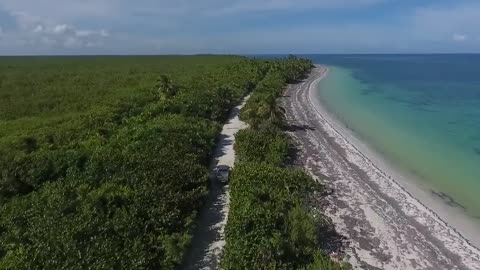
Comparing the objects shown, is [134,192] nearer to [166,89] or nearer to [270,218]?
[270,218]

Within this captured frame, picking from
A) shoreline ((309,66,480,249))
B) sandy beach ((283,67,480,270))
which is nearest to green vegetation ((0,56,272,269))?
sandy beach ((283,67,480,270))

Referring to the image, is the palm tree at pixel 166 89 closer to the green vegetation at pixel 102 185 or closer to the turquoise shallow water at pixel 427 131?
the green vegetation at pixel 102 185

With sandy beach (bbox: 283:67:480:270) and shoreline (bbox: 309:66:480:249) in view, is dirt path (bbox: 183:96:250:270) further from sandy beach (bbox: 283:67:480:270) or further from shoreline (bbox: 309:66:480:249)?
shoreline (bbox: 309:66:480:249)

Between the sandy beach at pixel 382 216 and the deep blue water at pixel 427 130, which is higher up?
the deep blue water at pixel 427 130

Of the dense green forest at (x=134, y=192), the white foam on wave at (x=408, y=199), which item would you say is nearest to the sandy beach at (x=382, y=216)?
the white foam on wave at (x=408, y=199)

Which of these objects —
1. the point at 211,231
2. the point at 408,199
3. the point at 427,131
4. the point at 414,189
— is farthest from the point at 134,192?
the point at 427,131
